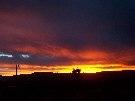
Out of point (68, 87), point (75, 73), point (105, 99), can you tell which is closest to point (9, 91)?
point (68, 87)

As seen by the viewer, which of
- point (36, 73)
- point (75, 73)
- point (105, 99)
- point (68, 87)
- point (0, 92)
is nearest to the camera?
point (105, 99)

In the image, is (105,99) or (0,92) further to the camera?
(0,92)

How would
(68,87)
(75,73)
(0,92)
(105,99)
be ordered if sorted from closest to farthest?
(105,99)
(0,92)
(68,87)
(75,73)

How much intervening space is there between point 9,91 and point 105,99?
17513 millimetres

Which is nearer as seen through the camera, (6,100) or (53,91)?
(6,100)

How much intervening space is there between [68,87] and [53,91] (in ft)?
17.4

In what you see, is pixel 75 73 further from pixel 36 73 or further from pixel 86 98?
pixel 36 73

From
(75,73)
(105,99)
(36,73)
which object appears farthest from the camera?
(36,73)

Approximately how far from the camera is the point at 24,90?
43.4 m

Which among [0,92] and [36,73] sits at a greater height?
[36,73]

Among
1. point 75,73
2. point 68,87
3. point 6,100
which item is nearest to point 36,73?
point 75,73

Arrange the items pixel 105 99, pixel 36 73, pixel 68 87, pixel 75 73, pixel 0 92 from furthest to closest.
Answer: pixel 36 73 < pixel 75 73 < pixel 68 87 < pixel 0 92 < pixel 105 99

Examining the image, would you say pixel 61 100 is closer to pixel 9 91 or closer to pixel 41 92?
pixel 41 92

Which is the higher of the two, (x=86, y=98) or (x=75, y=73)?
(x=75, y=73)
